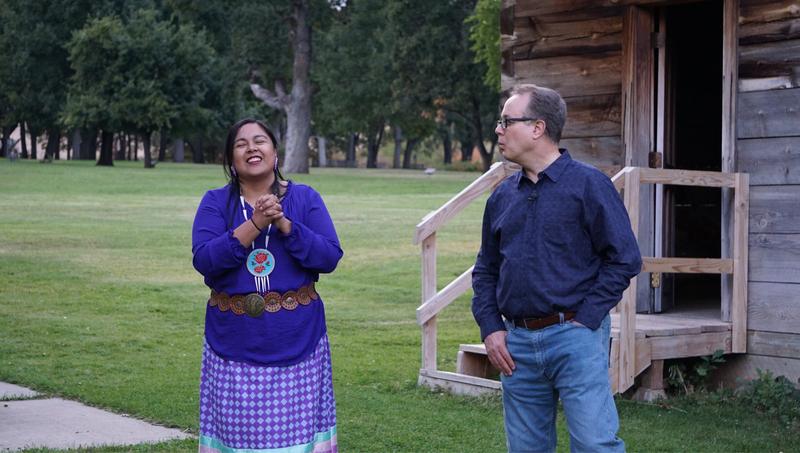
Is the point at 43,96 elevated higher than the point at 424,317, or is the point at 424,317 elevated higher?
the point at 43,96

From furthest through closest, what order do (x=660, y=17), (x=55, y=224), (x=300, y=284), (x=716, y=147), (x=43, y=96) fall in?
1. (x=43, y=96)
2. (x=55, y=224)
3. (x=716, y=147)
4. (x=660, y=17)
5. (x=300, y=284)

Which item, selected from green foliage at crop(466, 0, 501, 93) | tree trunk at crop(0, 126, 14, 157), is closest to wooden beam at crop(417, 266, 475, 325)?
green foliage at crop(466, 0, 501, 93)

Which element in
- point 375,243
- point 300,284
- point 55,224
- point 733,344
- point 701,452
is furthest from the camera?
point 55,224

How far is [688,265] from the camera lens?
8297 millimetres

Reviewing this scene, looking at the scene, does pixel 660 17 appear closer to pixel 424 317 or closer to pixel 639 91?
pixel 639 91

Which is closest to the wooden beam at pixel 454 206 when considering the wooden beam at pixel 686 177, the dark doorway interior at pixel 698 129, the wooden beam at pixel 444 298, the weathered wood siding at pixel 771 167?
the wooden beam at pixel 444 298

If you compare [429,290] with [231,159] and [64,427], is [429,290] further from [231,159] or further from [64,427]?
[231,159]

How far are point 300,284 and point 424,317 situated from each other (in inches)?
165

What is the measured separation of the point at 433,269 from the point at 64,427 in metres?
2.86

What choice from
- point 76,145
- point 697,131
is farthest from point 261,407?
point 76,145

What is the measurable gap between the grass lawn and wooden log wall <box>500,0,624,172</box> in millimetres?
2243

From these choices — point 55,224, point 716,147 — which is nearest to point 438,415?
point 716,147

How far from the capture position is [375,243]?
21.0 m

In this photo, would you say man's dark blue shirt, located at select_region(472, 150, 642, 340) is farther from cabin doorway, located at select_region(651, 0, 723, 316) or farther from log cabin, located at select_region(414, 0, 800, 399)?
cabin doorway, located at select_region(651, 0, 723, 316)
